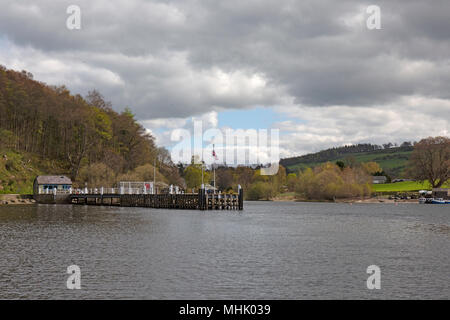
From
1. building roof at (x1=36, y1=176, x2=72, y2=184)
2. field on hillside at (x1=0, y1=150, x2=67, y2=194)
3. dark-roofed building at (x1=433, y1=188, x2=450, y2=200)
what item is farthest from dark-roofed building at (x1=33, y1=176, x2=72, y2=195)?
dark-roofed building at (x1=433, y1=188, x2=450, y2=200)

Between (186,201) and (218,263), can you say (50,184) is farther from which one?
(218,263)

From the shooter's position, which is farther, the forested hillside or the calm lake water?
the forested hillside

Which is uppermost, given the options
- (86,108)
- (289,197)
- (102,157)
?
(86,108)

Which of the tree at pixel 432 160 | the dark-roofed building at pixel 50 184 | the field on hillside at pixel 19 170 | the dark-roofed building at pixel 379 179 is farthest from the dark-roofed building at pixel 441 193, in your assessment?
the field on hillside at pixel 19 170

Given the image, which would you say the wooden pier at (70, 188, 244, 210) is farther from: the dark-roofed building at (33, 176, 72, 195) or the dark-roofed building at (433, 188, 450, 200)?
the dark-roofed building at (433, 188, 450, 200)

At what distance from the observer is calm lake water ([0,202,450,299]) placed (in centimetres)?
2200

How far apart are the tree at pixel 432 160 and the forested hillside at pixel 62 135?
70.5 m

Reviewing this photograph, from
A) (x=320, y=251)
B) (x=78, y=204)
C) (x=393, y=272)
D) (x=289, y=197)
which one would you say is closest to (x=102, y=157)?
(x=78, y=204)

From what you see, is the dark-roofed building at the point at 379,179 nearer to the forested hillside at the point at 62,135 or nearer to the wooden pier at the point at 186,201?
the forested hillside at the point at 62,135

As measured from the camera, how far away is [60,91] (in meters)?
144

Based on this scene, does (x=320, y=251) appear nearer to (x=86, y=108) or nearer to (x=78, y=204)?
(x=78, y=204)

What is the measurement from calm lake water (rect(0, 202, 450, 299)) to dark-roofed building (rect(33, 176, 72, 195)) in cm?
6726

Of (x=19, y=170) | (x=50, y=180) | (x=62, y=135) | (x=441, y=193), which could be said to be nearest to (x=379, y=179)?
(x=441, y=193)
